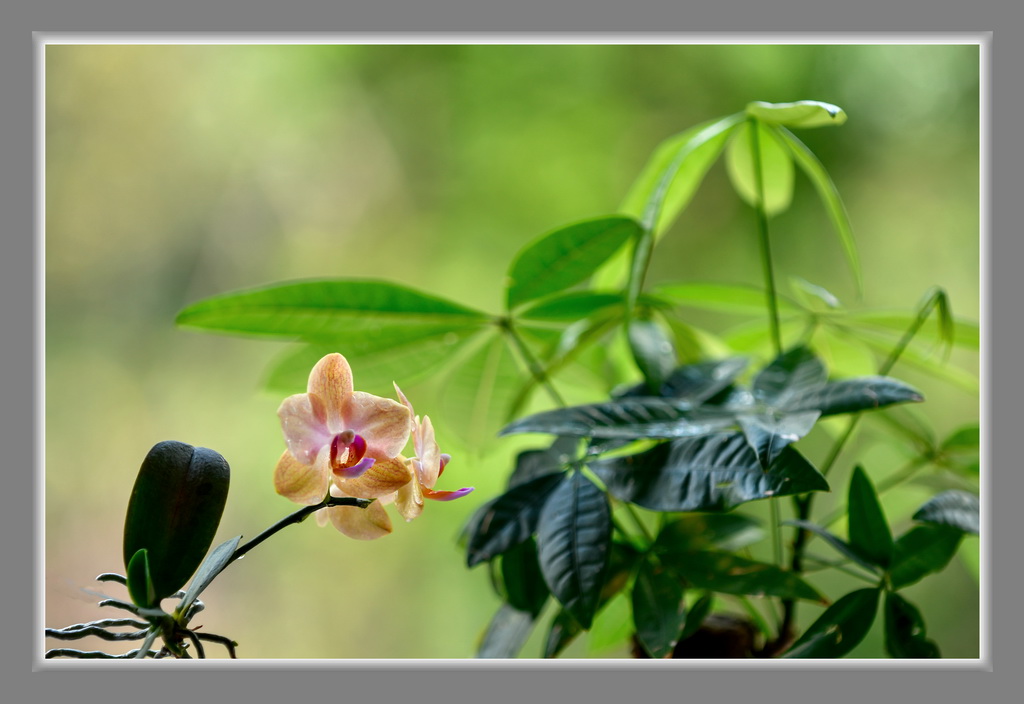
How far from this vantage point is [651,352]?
25.0 inches

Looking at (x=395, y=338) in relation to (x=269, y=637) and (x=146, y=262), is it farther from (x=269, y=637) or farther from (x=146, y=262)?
(x=146, y=262)

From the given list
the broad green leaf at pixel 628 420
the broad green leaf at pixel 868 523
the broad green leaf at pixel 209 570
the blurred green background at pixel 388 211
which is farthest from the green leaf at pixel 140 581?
the blurred green background at pixel 388 211

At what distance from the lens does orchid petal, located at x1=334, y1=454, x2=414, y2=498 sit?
353 millimetres

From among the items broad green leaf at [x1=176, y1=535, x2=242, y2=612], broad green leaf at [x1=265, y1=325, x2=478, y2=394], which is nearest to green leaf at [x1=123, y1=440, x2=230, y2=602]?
broad green leaf at [x1=176, y1=535, x2=242, y2=612]

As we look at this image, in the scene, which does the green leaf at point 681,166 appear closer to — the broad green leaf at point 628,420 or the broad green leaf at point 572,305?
the broad green leaf at point 572,305

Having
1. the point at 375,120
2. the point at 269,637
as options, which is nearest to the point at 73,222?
the point at 375,120

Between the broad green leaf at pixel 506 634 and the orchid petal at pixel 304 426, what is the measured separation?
32 cm

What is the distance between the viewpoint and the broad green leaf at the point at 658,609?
51 centimetres

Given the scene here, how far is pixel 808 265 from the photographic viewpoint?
1631 millimetres

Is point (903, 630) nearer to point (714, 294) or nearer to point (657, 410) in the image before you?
point (657, 410)

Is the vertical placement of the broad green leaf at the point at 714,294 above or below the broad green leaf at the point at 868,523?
above

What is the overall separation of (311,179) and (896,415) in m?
1.39

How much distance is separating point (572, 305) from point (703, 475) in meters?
0.24

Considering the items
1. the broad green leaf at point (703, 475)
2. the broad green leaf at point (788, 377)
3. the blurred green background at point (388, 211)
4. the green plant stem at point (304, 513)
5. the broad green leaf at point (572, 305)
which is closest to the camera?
the green plant stem at point (304, 513)
